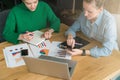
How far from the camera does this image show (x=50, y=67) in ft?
4.84

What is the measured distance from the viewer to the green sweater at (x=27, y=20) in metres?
2.06

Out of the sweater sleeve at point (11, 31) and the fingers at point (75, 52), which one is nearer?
the fingers at point (75, 52)

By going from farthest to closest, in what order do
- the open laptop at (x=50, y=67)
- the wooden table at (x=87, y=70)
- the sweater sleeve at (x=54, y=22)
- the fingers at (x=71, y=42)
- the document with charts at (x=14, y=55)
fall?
the sweater sleeve at (x=54, y=22) → the fingers at (x=71, y=42) → the document with charts at (x=14, y=55) → the wooden table at (x=87, y=70) → the open laptop at (x=50, y=67)

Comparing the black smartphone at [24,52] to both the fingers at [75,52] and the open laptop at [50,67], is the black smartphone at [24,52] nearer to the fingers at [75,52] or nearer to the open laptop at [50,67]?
the open laptop at [50,67]

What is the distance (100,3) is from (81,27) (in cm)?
36

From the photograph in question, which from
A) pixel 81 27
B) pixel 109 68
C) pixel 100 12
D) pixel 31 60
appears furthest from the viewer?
pixel 81 27

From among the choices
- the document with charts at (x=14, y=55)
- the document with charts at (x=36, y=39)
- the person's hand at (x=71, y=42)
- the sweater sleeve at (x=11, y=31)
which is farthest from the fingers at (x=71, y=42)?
the sweater sleeve at (x=11, y=31)

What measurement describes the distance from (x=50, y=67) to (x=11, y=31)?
71 cm

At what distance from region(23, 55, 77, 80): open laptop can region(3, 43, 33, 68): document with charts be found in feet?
Answer: 0.48

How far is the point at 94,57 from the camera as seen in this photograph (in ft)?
5.74

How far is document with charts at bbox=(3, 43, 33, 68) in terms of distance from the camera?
1648mm

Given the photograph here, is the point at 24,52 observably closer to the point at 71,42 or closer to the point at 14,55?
the point at 14,55

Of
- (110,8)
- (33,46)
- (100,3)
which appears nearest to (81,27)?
(100,3)

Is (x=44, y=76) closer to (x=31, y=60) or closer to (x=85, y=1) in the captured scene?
(x=31, y=60)
